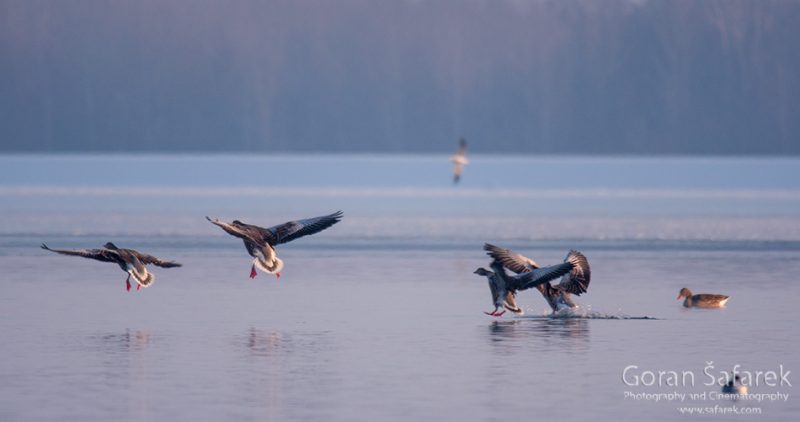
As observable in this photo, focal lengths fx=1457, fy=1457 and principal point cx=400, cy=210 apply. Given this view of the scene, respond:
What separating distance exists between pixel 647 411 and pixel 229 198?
1837 inches

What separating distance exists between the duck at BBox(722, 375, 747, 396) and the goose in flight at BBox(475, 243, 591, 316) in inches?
191

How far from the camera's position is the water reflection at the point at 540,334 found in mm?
15568

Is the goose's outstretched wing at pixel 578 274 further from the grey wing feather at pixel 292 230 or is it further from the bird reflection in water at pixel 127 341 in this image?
the bird reflection in water at pixel 127 341

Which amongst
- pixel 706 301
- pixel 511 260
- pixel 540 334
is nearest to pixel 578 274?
pixel 511 260

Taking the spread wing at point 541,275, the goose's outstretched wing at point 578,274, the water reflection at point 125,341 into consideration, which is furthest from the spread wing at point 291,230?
the goose's outstretched wing at point 578,274

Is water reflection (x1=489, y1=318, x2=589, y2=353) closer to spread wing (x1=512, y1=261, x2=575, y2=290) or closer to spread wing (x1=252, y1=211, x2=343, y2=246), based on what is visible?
spread wing (x1=512, y1=261, x2=575, y2=290)

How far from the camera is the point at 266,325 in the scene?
1741cm

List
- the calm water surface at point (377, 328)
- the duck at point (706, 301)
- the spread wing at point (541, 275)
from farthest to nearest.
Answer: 1. the duck at point (706, 301)
2. the spread wing at point (541, 275)
3. the calm water surface at point (377, 328)

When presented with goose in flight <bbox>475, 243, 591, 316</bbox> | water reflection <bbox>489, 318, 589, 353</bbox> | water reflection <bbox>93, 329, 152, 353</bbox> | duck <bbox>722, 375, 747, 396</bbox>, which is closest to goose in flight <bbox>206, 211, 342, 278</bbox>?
water reflection <bbox>93, 329, 152, 353</bbox>

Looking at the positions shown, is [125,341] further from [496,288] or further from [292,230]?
[496,288]

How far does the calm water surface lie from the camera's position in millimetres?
12273

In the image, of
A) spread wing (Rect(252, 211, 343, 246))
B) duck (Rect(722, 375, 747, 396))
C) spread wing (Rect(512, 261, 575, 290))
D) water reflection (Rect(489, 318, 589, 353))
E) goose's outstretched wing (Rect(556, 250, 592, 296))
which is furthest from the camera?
spread wing (Rect(252, 211, 343, 246))

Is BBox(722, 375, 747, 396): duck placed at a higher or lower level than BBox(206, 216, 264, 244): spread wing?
lower

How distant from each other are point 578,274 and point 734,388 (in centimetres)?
534
